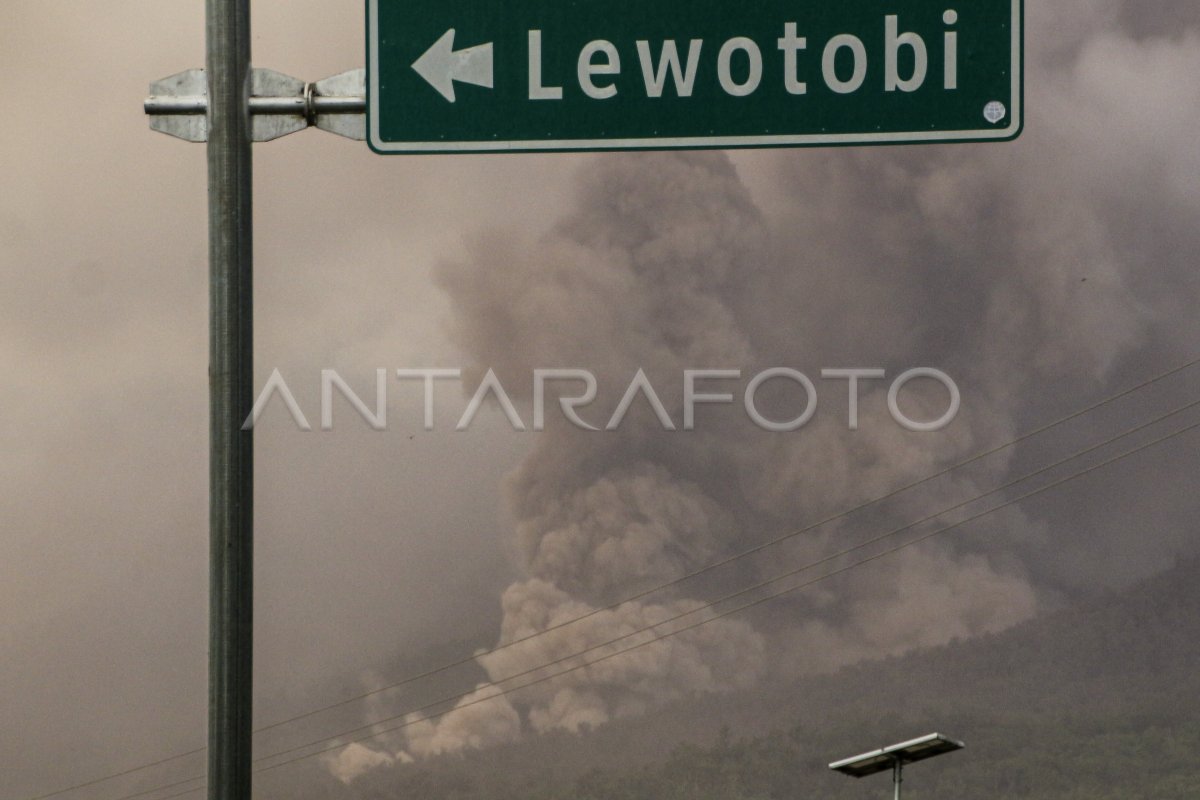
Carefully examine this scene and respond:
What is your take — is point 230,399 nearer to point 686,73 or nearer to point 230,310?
point 230,310

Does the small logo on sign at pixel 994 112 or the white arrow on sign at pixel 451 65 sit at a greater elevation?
the white arrow on sign at pixel 451 65

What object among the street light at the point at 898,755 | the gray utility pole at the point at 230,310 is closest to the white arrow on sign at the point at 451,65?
the gray utility pole at the point at 230,310

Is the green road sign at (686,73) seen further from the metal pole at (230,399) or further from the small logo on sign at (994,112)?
the metal pole at (230,399)

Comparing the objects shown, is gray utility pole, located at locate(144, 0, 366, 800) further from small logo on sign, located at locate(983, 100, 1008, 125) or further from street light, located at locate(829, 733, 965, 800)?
street light, located at locate(829, 733, 965, 800)

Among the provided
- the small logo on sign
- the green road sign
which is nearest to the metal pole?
the green road sign

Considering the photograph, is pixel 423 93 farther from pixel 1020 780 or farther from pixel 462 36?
pixel 1020 780

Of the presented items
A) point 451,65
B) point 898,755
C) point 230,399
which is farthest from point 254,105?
point 898,755
